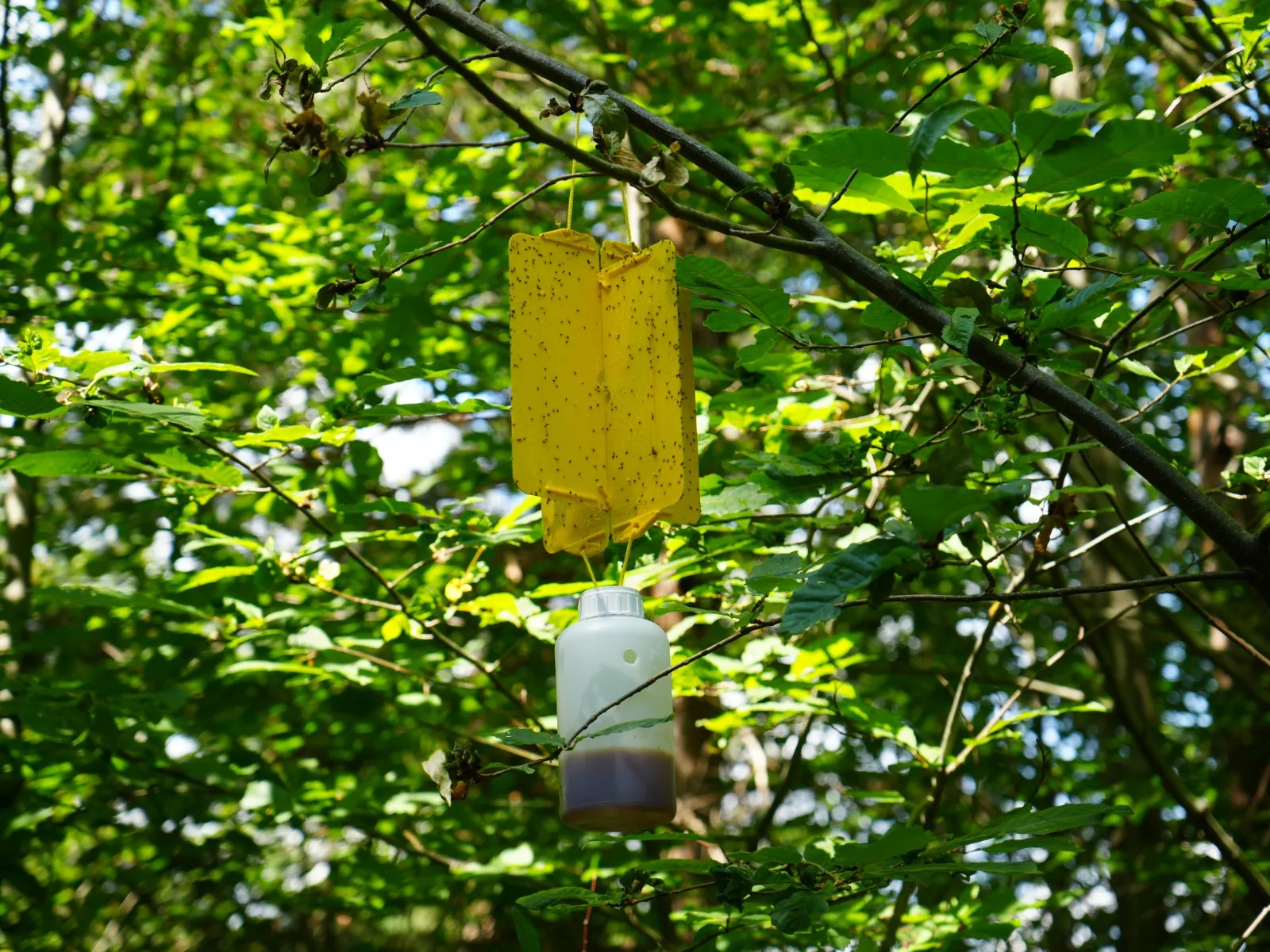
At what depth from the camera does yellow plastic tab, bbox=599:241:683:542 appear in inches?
58.3

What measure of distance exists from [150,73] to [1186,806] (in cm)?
476

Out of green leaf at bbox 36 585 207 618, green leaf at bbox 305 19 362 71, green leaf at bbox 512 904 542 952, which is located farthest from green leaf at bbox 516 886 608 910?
green leaf at bbox 36 585 207 618

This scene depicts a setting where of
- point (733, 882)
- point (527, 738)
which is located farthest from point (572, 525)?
point (733, 882)

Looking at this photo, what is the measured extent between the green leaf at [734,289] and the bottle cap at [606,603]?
17.0 inches

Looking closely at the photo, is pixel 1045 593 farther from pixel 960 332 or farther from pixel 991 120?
pixel 991 120

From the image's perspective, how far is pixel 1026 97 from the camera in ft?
13.5

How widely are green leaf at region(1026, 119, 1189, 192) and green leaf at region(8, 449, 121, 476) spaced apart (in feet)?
5.30

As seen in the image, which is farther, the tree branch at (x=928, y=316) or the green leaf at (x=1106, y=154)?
the tree branch at (x=928, y=316)

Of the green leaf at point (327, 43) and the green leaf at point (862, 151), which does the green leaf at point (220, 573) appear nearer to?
the green leaf at point (327, 43)

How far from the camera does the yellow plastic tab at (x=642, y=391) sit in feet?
4.86

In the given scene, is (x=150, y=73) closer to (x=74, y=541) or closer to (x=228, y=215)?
(x=228, y=215)

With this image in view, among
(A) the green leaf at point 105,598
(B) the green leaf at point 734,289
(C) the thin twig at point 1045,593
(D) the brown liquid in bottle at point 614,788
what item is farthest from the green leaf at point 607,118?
(A) the green leaf at point 105,598

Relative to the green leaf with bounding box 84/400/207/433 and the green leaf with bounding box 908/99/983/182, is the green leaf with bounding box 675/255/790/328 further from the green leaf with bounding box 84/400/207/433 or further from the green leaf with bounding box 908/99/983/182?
the green leaf with bounding box 84/400/207/433

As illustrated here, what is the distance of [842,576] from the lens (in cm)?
124
